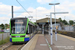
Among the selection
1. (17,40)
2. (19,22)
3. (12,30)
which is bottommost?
(17,40)

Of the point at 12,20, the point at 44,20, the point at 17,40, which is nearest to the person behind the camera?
the point at 17,40

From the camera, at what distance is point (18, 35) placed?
12492 millimetres

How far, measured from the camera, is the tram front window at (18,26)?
12.8 meters

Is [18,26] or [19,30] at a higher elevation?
[18,26]

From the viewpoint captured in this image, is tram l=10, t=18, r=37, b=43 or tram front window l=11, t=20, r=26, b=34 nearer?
tram l=10, t=18, r=37, b=43

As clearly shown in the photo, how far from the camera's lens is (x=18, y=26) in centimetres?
1295

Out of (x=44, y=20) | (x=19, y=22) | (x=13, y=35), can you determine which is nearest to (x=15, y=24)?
(x=19, y=22)

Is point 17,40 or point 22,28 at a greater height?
point 22,28

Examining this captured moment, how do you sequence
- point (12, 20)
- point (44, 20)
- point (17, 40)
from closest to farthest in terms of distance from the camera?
point (17, 40)
point (12, 20)
point (44, 20)

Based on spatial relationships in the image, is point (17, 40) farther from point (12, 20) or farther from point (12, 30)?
point (12, 20)

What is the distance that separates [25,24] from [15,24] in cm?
116

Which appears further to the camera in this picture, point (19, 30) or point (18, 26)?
point (18, 26)

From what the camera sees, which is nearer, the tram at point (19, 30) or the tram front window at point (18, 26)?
the tram at point (19, 30)

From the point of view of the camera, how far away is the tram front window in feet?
41.9
